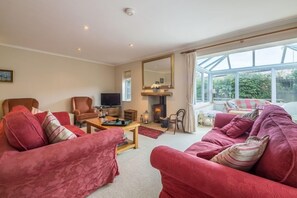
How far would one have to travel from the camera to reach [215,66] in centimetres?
623

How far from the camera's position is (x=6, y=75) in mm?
3766

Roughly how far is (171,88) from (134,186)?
316cm

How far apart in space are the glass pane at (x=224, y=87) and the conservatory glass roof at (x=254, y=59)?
378 mm

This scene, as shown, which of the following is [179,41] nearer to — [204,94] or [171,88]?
[171,88]

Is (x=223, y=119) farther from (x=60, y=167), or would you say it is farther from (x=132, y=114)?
(x=132, y=114)

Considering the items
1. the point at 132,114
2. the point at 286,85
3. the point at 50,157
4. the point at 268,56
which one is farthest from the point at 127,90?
the point at 286,85

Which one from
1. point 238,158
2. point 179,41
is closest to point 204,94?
point 179,41

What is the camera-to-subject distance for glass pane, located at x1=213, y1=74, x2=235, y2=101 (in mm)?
6076

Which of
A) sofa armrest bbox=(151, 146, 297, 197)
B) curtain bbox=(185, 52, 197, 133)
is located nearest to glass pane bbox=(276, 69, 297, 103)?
curtain bbox=(185, 52, 197, 133)

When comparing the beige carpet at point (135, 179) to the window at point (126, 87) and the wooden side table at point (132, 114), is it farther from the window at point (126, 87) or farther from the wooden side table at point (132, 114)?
the window at point (126, 87)

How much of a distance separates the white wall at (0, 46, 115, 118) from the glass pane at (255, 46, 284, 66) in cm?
625

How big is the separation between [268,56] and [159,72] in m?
4.07

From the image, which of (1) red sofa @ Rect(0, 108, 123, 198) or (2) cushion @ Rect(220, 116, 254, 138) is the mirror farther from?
(1) red sofa @ Rect(0, 108, 123, 198)

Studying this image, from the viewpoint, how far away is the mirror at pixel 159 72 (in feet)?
14.4
